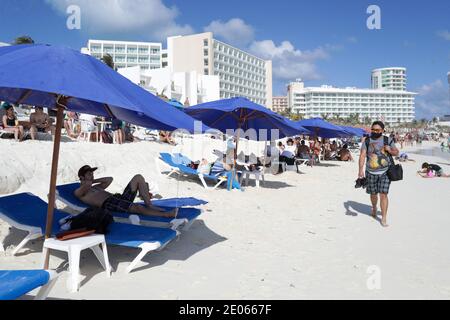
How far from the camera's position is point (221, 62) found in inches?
3374

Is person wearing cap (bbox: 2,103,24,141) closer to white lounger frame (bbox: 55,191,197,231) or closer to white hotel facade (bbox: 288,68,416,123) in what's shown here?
white lounger frame (bbox: 55,191,197,231)

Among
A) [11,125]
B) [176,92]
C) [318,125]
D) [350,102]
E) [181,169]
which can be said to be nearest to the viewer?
[181,169]

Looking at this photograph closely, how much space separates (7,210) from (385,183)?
4972 millimetres

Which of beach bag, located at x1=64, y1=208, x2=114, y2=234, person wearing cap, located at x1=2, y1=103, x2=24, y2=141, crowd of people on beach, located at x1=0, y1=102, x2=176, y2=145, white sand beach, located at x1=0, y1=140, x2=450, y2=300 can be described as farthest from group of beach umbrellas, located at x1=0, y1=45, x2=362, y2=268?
person wearing cap, located at x1=2, y1=103, x2=24, y2=141

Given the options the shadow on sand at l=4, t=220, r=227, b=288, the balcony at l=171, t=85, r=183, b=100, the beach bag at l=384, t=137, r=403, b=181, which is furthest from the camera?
the balcony at l=171, t=85, r=183, b=100

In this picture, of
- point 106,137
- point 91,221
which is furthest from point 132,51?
point 91,221

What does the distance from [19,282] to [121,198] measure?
8.35 ft

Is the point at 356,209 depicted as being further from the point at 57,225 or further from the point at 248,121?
the point at 57,225

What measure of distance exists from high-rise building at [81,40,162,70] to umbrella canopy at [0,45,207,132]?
93.2m

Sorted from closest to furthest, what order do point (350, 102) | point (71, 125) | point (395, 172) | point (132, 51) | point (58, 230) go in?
point (58, 230) → point (395, 172) → point (71, 125) → point (132, 51) → point (350, 102)

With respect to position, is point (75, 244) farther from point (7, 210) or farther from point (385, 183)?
point (385, 183)

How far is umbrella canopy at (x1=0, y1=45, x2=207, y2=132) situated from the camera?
8.34ft

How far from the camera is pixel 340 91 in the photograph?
482 ft

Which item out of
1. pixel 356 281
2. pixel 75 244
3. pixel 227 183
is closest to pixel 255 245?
pixel 356 281
